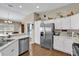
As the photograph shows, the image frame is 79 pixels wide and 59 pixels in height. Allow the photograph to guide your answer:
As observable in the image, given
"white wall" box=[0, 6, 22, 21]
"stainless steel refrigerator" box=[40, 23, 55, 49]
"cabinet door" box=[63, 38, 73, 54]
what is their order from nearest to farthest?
"white wall" box=[0, 6, 22, 21] → "stainless steel refrigerator" box=[40, 23, 55, 49] → "cabinet door" box=[63, 38, 73, 54]

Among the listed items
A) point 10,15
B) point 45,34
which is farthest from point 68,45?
point 10,15

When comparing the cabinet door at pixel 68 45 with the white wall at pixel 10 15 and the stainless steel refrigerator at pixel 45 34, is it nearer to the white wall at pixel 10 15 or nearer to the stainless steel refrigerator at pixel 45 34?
the stainless steel refrigerator at pixel 45 34

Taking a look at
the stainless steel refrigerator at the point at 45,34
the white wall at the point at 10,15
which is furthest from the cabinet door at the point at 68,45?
the white wall at the point at 10,15

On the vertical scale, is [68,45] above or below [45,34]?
below

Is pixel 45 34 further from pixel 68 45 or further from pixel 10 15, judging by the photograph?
pixel 10 15

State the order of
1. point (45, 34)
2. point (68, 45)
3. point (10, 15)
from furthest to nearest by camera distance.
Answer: point (68, 45) < point (45, 34) < point (10, 15)

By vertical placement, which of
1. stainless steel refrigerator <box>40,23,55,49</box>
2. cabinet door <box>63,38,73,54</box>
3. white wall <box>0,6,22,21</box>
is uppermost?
white wall <box>0,6,22,21</box>

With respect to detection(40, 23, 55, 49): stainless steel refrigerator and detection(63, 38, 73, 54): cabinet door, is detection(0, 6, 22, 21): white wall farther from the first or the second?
A: detection(63, 38, 73, 54): cabinet door

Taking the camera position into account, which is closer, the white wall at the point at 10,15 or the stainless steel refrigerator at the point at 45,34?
the white wall at the point at 10,15

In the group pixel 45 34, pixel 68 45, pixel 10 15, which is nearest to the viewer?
pixel 10 15

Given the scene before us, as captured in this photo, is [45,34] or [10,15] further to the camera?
[45,34]

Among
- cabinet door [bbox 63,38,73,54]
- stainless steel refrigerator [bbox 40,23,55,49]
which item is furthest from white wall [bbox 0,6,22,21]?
cabinet door [bbox 63,38,73,54]

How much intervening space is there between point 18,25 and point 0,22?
0.82 ft

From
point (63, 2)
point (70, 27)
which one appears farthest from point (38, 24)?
point (70, 27)
